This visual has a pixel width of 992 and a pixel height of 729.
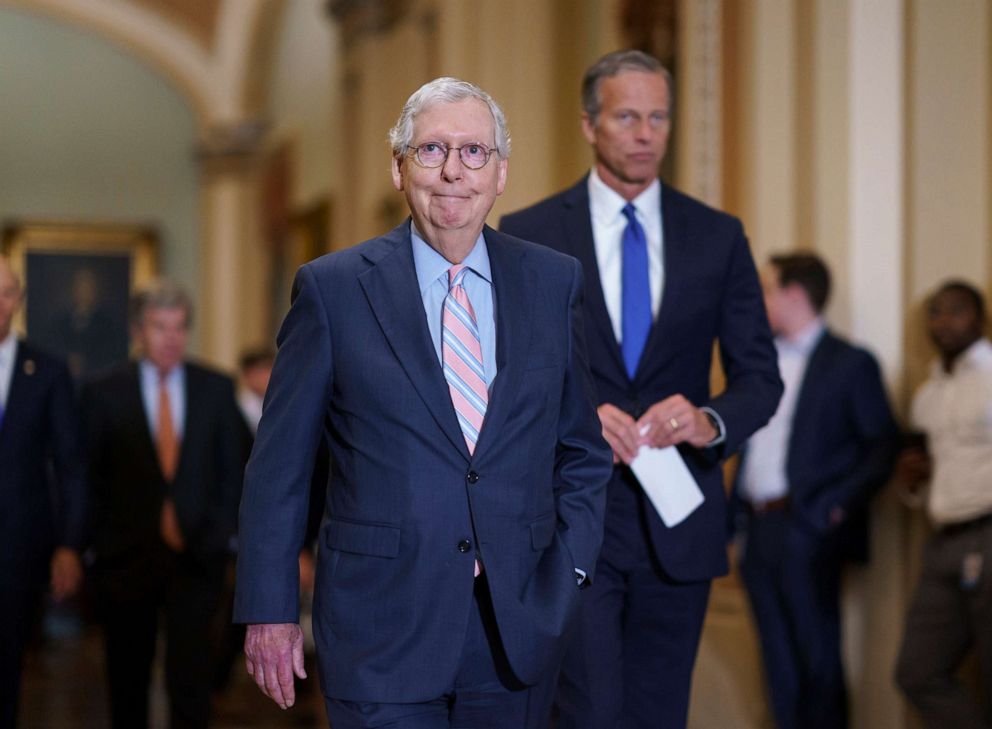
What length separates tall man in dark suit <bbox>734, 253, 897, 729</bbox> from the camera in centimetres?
592

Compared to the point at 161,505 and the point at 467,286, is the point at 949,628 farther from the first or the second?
the point at 467,286

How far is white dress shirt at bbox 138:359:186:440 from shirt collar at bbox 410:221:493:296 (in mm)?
3160

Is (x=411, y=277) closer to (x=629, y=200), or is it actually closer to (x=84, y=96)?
(x=629, y=200)

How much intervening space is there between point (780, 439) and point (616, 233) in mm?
2758

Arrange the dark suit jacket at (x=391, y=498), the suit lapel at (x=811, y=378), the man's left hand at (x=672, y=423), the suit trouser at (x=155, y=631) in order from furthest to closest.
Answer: the suit lapel at (x=811, y=378) < the suit trouser at (x=155, y=631) < the man's left hand at (x=672, y=423) < the dark suit jacket at (x=391, y=498)

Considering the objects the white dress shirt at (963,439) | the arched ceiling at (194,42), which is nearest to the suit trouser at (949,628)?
the white dress shirt at (963,439)

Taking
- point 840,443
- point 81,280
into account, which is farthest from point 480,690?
point 81,280

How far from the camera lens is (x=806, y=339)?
20.2 feet

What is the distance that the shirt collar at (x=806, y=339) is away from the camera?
240 inches

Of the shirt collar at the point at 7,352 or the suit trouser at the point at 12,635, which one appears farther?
the shirt collar at the point at 7,352

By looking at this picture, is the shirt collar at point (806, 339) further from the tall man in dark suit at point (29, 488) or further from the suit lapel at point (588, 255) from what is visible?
the tall man in dark suit at point (29, 488)

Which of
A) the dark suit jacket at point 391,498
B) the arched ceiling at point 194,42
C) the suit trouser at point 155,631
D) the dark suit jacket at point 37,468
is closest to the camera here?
the dark suit jacket at point 391,498

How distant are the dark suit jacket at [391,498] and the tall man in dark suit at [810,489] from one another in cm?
337

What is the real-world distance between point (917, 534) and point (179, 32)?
12.7 meters
